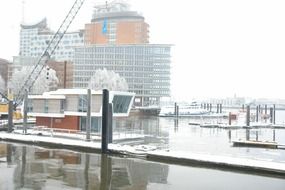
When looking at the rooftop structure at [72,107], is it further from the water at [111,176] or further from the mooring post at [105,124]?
the water at [111,176]

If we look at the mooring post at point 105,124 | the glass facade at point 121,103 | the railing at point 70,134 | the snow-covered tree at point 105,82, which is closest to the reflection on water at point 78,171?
the mooring post at point 105,124

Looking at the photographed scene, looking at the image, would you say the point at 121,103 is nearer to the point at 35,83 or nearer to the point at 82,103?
the point at 82,103

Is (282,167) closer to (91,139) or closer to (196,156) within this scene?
(196,156)

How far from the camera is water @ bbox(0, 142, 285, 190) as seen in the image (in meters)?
23.2

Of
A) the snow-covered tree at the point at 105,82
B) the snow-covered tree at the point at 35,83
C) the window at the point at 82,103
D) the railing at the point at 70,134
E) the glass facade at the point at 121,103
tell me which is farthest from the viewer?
the snow-covered tree at the point at 105,82

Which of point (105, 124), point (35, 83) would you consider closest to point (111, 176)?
point (105, 124)

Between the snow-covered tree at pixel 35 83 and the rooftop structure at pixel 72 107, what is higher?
the snow-covered tree at pixel 35 83

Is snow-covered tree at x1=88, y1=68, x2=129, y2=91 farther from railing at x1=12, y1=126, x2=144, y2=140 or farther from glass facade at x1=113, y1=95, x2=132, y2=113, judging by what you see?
railing at x1=12, y1=126, x2=144, y2=140

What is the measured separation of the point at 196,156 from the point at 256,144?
1915cm

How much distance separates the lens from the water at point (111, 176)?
23.2m

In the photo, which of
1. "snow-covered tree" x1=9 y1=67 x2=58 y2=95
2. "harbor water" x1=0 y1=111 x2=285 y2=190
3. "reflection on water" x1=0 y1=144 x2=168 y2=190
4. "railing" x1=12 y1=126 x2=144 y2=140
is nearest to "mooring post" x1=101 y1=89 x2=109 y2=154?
"harbor water" x1=0 y1=111 x2=285 y2=190

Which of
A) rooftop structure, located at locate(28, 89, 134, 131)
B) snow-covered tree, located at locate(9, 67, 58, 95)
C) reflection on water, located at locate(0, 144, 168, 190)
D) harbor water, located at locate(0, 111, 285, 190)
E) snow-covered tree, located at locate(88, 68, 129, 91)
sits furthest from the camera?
snow-covered tree, located at locate(88, 68, 129, 91)

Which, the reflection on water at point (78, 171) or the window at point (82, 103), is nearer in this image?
the reflection on water at point (78, 171)

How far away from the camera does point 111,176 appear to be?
84.9 ft
